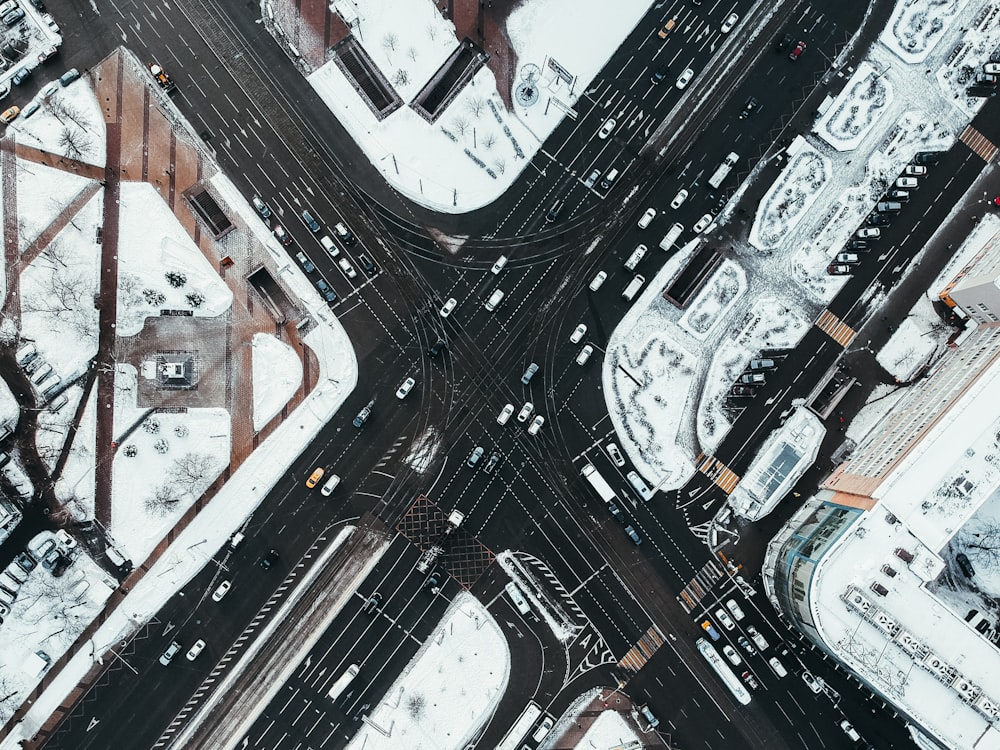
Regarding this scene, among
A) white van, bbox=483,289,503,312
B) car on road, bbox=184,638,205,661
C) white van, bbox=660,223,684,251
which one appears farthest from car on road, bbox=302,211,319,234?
car on road, bbox=184,638,205,661

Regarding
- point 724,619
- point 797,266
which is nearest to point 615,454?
point 724,619

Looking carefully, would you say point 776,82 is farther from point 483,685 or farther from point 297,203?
point 483,685

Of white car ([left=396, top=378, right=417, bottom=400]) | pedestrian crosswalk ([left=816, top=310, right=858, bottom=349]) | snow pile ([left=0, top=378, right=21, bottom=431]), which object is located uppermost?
pedestrian crosswalk ([left=816, top=310, right=858, bottom=349])

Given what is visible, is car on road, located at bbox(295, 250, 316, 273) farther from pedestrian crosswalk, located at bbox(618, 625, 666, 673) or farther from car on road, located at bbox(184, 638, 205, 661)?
pedestrian crosswalk, located at bbox(618, 625, 666, 673)

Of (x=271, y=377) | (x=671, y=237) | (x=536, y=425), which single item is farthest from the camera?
(x=671, y=237)

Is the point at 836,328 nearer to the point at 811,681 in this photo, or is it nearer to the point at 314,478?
the point at 811,681

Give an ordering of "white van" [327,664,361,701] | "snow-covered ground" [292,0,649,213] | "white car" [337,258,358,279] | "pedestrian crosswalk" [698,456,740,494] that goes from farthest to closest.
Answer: "snow-covered ground" [292,0,649,213], "white car" [337,258,358,279], "pedestrian crosswalk" [698,456,740,494], "white van" [327,664,361,701]
